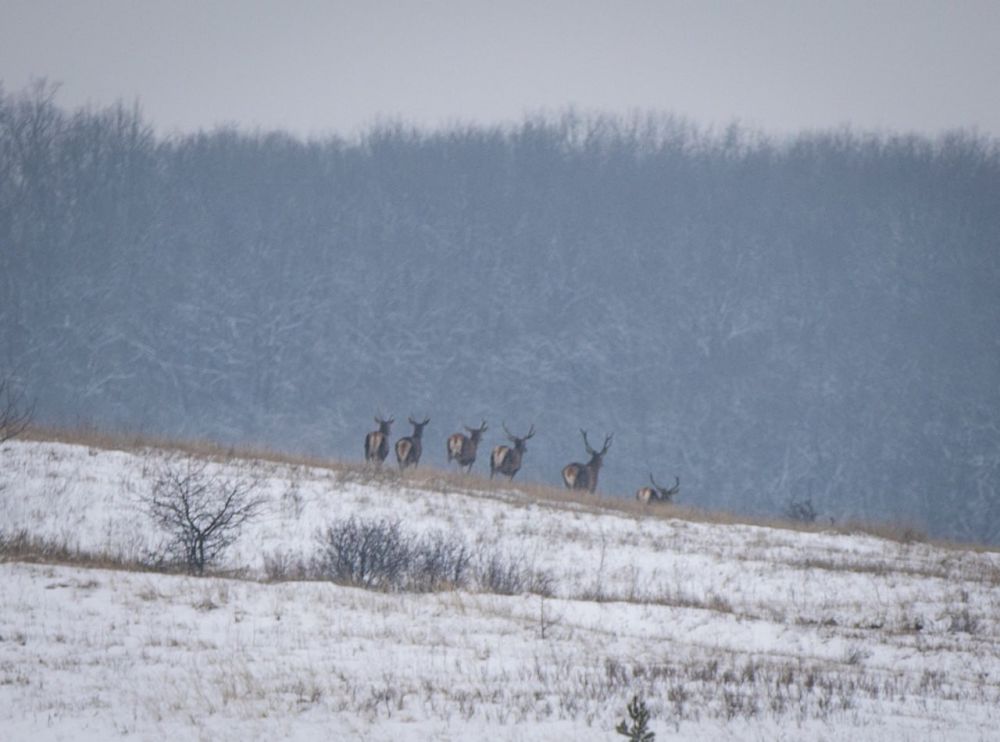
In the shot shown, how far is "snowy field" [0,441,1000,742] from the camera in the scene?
711cm

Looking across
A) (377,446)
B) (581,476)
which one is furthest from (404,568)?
→ (581,476)

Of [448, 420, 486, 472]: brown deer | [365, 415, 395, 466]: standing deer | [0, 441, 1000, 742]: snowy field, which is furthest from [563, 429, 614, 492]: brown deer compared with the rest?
[0, 441, 1000, 742]: snowy field

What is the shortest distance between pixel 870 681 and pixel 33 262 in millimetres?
75543

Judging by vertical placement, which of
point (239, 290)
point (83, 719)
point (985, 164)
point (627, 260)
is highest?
point (985, 164)

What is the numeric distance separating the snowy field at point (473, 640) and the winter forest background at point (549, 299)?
43235 mm

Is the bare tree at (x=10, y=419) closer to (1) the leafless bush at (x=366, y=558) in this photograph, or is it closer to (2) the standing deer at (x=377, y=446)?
(1) the leafless bush at (x=366, y=558)

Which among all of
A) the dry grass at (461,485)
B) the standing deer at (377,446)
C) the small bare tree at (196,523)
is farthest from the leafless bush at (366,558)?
the standing deer at (377,446)

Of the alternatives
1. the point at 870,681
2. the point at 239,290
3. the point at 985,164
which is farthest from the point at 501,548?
the point at 985,164

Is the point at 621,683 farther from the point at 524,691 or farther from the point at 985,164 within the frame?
the point at 985,164

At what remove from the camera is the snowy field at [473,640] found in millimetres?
7105

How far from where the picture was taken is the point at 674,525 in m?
22.0

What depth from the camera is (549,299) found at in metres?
75.4

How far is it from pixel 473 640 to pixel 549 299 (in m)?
66.3

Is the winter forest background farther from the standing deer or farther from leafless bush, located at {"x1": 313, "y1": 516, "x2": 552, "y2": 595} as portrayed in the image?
leafless bush, located at {"x1": 313, "y1": 516, "x2": 552, "y2": 595}
